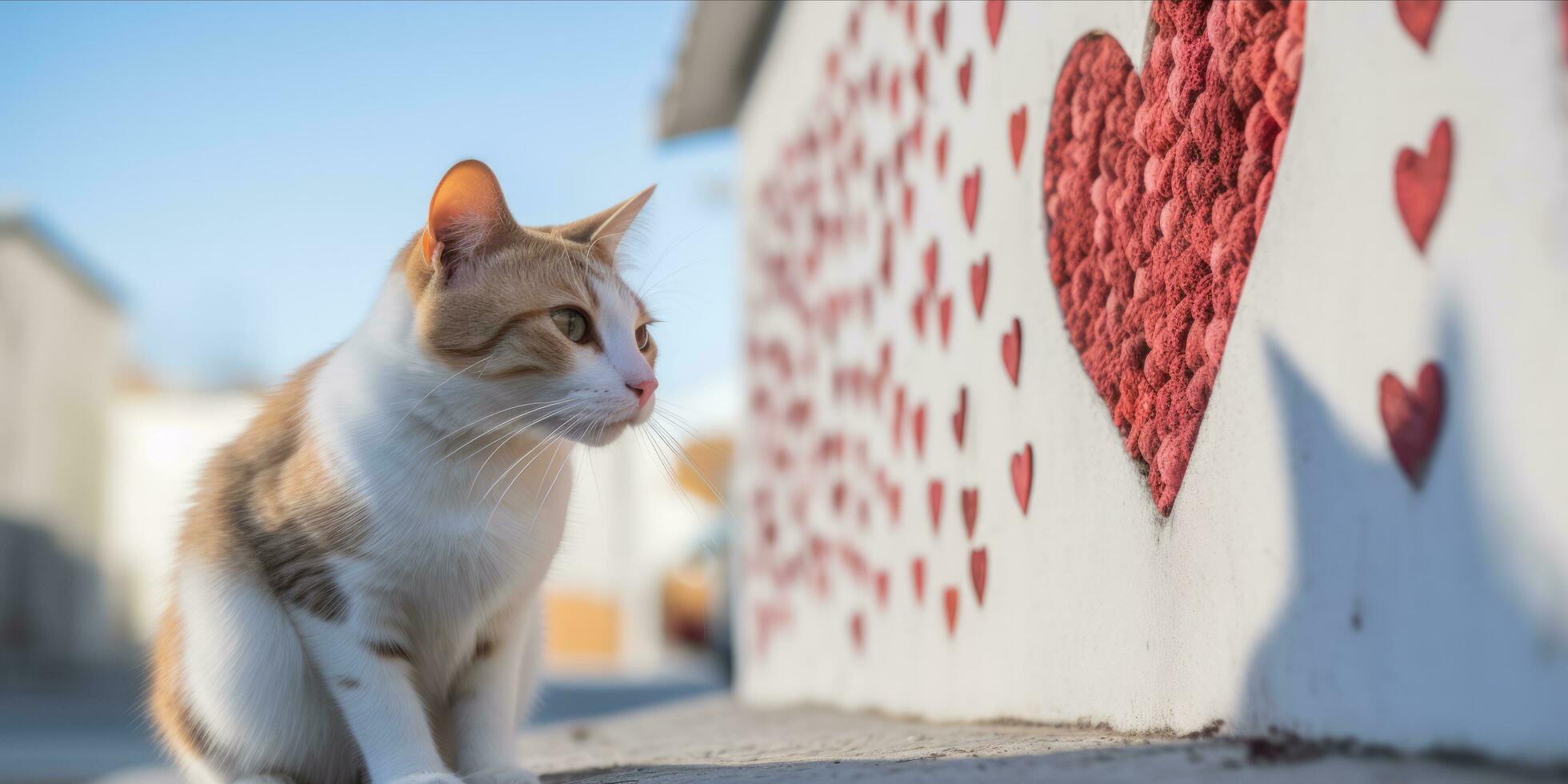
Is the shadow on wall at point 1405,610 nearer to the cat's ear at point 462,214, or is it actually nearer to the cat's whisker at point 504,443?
the cat's whisker at point 504,443

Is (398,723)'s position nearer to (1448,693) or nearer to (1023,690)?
(1023,690)

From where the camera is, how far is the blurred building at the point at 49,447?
11516 mm

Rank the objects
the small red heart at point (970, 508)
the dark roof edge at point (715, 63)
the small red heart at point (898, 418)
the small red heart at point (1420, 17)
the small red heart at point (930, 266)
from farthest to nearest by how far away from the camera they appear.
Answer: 1. the dark roof edge at point (715, 63)
2. the small red heart at point (898, 418)
3. the small red heart at point (930, 266)
4. the small red heart at point (970, 508)
5. the small red heart at point (1420, 17)

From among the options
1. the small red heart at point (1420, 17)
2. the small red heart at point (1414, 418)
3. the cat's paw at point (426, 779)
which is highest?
the small red heart at point (1420, 17)

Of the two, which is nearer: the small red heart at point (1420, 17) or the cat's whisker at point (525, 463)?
the small red heart at point (1420, 17)

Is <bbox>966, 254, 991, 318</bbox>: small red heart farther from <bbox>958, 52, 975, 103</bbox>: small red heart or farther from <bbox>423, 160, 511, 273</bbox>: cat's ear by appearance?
<bbox>423, 160, 511, 273</bbox>: cat's ear

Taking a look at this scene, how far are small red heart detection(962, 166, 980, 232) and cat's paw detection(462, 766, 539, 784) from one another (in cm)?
152

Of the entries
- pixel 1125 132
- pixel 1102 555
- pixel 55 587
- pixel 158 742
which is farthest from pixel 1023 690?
pixel 55 587

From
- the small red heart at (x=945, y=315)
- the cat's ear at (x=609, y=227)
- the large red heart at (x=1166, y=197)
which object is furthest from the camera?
the small red heart at (x=945, y=315)

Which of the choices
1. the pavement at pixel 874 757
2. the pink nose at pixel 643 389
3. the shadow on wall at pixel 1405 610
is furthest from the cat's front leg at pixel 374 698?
the shadow on wall at pixel 1405 610

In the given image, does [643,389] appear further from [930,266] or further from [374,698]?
→ [930,266]

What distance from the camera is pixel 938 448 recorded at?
111 inches

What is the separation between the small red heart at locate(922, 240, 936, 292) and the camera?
285 centimetres

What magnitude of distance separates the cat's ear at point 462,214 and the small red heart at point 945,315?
3.94ft
